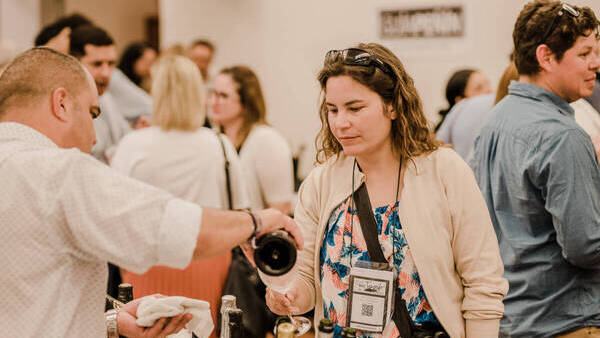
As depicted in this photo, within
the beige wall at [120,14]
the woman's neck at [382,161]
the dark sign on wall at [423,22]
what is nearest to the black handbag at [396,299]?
the woman's neck at [382,161]

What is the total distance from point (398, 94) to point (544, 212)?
621 mm

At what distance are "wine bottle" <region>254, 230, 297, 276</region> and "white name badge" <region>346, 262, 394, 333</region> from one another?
0.30 m

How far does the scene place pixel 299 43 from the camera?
236 inches

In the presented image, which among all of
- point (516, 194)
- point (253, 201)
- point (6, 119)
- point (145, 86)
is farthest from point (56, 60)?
point (145, 86)

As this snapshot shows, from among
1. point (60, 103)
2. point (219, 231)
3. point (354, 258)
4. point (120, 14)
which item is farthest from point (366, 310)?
point (120, 14)

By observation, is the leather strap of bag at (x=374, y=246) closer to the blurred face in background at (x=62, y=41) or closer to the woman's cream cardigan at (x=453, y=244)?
the woman's cream cardigan at (x=453, y=244)

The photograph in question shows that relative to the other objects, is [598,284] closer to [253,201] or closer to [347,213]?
[347,213]

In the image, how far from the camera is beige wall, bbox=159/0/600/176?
5297 millimetres

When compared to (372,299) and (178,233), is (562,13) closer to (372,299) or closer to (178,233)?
(372,299)

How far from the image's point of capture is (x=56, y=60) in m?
1.41

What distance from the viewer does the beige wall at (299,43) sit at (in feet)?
17.4

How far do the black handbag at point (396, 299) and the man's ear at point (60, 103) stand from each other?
79 centimetres

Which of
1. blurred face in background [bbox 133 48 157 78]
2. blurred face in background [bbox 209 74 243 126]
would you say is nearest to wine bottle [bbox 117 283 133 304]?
blurred face in background [bbox 209 74 243 126]

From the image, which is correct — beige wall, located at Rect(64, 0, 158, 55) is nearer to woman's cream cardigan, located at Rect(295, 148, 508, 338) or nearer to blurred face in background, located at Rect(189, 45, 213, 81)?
blurred face in background, located at Rect(189, 45, 213, 81)
